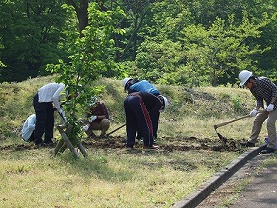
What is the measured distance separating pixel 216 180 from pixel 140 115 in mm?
3709

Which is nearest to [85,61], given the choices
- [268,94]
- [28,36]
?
[268,94]

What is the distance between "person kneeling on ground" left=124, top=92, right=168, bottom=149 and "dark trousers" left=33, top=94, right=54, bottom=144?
1914 millimetres

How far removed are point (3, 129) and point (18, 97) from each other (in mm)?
3045

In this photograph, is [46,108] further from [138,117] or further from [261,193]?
[261,193]

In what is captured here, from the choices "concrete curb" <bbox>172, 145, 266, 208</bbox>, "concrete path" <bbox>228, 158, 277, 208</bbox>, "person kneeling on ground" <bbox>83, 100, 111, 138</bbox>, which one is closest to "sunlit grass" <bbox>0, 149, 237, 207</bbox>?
"concrete curb" <bbox>172, 145, 266, 208</bbox>

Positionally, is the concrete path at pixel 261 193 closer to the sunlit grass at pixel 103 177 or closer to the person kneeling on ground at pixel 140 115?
the sunlit grass at pixel 103 177

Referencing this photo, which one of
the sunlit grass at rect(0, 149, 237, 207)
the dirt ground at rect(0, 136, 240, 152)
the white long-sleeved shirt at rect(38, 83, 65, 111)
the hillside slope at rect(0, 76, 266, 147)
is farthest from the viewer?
the hillside slope at rect(0, 76, 266, 147)

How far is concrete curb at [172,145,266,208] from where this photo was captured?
7.78 metres

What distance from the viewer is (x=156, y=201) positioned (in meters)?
7.73

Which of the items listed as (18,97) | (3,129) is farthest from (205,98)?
(3,129)

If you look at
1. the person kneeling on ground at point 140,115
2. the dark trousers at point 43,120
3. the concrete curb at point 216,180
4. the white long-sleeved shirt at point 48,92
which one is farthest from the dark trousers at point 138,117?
the concrete curb at point 216,180

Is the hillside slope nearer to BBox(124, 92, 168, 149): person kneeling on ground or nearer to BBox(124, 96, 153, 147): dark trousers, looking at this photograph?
BBox(124, 92, 168, 149): person kneeling on ground

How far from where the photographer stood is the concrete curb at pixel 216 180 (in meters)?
7.78

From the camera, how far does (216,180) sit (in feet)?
30.9
